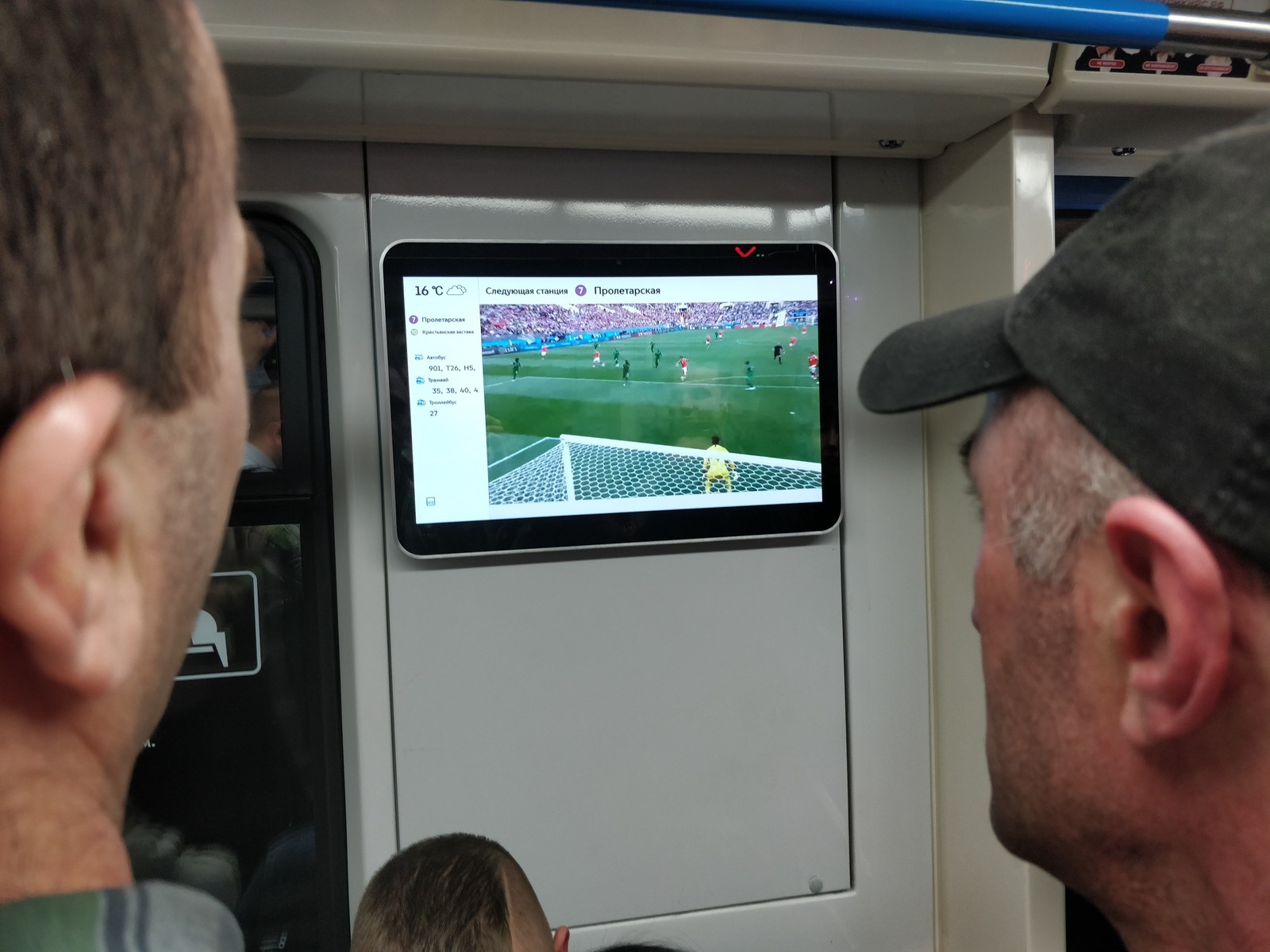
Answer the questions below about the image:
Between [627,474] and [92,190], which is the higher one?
[92,190]

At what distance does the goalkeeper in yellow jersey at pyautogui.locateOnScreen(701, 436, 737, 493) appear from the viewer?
166 centimetres

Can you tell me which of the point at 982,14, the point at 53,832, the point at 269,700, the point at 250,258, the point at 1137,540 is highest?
the point at 982,14

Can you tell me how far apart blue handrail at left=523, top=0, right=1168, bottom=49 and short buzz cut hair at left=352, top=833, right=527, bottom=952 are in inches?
43.3

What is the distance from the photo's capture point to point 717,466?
65.5 inches

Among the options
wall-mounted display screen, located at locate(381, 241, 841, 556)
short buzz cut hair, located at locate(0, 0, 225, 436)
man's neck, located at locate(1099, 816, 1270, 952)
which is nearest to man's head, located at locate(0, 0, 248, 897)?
short buzz cut hair, located at locate(0, 0, 225, 436)

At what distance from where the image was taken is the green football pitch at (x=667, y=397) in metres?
1.56

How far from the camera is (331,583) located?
157cm

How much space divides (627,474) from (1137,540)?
1030 millimetres

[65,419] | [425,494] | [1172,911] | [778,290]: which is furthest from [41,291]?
[778,290]

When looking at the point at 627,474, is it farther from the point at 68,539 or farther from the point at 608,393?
the point at 68,539

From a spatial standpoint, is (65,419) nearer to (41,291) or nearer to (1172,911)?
(41,291)

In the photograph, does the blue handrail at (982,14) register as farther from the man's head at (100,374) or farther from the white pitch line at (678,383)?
the white pitch line at (678,383)

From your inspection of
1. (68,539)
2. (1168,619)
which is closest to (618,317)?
(1168,619)

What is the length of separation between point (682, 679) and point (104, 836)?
123cm
